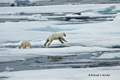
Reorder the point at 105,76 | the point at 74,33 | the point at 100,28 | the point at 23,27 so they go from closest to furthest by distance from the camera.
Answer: the point at 105,76
the point at 74,33
the point at 100,28
the point at 23,27

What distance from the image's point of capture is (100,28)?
49.6 ft

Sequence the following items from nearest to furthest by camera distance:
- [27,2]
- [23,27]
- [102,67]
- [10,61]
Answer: [102,67] → [10,61] → [23,27] → [27,2]

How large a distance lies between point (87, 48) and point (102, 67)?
2470 mm

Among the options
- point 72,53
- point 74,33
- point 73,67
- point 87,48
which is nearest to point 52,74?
point 73,67

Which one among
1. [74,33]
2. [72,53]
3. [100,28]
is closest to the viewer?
→ [72,53]

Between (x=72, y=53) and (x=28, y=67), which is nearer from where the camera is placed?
(x=28, y=67)

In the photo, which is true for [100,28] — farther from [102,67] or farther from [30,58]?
[102,67]

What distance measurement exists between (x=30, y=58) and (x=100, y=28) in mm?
6239

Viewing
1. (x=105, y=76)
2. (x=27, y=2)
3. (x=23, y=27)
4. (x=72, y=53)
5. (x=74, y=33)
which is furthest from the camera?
Answer: (x=27, y=2)

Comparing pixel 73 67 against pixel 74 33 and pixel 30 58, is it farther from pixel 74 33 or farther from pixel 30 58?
pixel 74 33

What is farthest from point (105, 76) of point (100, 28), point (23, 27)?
point (23, 27)

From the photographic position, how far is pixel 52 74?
7.35 m

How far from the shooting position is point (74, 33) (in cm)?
1389

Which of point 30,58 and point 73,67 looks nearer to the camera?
point 73,67
